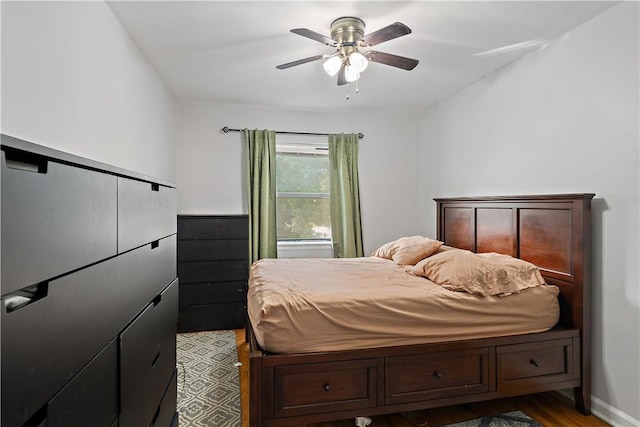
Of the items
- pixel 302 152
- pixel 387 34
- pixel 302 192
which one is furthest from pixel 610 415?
pixel 302 152

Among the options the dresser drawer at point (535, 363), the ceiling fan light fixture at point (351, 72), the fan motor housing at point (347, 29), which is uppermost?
the fan motor housing at point (347, 29)

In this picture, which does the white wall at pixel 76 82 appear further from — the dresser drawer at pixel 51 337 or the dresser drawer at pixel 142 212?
the dresser drawer at pixel 51 337

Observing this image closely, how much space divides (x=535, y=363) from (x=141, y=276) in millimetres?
2257

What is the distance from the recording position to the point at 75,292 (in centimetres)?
78

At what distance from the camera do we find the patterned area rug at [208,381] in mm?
2090

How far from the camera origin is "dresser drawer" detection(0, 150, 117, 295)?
0.56 m

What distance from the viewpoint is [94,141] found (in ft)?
6.42

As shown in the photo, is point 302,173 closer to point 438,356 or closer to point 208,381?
point 208,381

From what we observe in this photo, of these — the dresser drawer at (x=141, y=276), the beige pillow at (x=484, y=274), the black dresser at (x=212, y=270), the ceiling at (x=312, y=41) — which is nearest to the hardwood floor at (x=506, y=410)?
the beige pillow at (x=484, y=274)

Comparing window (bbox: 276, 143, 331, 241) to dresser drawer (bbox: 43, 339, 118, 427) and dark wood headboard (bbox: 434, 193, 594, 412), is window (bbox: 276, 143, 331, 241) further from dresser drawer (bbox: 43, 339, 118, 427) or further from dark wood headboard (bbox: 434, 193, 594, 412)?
dresser drawer (bbox: 43, 339, 118, 427)

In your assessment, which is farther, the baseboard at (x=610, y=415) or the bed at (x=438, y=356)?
the baseboard at (x=610, y=415)

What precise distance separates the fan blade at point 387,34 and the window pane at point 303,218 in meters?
2.41

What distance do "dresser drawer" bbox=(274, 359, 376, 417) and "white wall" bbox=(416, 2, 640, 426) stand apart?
1.51m

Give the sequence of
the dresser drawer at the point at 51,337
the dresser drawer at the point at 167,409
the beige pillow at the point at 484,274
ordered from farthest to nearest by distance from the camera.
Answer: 1. the beige pillow at the point at 484,274
2. the dresser drawer at the point at 167,409
3. the dresser drawer at the point at 51,337
